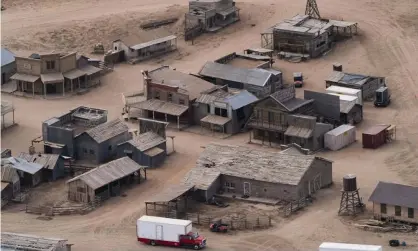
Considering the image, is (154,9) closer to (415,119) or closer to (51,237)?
(415,119)

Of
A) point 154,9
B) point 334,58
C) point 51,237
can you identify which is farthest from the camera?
point 154,9

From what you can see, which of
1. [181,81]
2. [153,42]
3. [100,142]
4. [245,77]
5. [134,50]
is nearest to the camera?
[100,142]

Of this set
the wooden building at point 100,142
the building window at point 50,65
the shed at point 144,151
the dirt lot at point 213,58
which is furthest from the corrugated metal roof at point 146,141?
the building window at point 50,65

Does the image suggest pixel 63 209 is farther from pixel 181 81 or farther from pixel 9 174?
pixel 181 81

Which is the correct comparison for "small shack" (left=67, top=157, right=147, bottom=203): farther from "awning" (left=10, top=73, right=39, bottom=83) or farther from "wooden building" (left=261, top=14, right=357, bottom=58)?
"wooden building" (left=261, top=14, right=357, bottom=58)

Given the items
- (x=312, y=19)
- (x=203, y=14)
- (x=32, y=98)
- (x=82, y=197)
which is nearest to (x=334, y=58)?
(x=312, y=19)

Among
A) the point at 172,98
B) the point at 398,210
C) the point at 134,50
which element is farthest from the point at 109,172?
the point at 134,50

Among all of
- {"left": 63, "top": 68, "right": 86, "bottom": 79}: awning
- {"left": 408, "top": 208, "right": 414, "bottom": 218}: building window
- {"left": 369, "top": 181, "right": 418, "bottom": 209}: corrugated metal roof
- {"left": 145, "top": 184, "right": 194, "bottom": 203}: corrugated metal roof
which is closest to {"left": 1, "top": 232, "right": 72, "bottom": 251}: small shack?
{"left": 145, "top": 184, "right": 194, "bottom": 203}: corrugated metal roof
